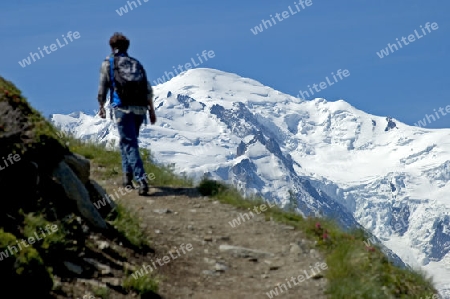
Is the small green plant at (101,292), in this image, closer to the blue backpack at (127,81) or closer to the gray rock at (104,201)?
the gray rock at (104,201)

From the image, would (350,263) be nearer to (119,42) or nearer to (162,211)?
(162,211)

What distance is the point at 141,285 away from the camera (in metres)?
9.42

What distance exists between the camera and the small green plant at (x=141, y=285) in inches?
369

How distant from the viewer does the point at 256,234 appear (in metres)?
13.3

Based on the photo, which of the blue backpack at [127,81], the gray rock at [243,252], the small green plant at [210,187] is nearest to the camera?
the gray rock at [243,252]

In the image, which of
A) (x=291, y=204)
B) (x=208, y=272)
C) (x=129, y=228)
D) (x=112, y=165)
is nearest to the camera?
(x=208, y=272)

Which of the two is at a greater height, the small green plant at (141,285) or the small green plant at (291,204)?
the small green plant at (141,285)

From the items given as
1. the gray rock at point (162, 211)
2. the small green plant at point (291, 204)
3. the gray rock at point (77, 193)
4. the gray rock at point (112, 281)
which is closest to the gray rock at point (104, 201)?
the gray rock at point (77, 193)

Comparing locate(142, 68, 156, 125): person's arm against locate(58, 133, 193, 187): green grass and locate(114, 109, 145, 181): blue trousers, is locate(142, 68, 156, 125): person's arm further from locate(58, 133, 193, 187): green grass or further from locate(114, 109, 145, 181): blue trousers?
locate(58, 133, 193, 187): green grass

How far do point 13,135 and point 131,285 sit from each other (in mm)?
2234

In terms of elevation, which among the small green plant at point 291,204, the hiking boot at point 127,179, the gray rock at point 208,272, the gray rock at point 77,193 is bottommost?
the small green plant at point 291,204

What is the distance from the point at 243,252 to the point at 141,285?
301 cm

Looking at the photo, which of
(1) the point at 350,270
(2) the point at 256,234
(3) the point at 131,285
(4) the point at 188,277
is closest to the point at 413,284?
(1) the point at 350,270

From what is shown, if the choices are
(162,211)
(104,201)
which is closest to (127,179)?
(162,211)
